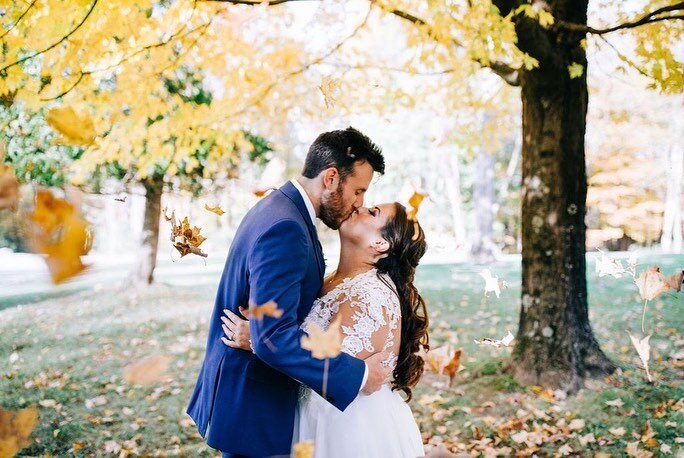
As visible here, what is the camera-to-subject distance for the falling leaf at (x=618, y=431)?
4156mm

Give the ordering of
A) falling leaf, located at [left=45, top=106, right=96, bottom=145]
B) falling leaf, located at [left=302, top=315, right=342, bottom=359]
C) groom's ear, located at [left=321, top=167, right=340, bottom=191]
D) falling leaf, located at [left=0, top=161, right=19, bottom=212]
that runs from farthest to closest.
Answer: groom's ear, located at [left=321, top=167, right=340, bottom=191], falling leaf, located at [left=45, top=106, right=96, bottom=145], falling leaf, located at [left=302, top=315, right=342, bottom=359], falling leaf, located at [left=0, top=161, right=19, bottom=212]

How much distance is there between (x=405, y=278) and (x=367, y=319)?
→ 1.54 ft

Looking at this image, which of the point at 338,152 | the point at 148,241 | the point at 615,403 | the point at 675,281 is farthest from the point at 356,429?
the point at 148,241

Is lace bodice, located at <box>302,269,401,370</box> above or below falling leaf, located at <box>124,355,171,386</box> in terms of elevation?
above

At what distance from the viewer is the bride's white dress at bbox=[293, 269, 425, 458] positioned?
2.39 metres

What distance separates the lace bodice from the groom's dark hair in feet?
1.77

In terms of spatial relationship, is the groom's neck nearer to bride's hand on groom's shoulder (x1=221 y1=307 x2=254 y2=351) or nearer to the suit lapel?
the suit lapel

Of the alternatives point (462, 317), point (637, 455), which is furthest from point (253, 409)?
point (462, 317)

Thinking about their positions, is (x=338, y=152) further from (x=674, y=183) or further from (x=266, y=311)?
(x=674, y=183)

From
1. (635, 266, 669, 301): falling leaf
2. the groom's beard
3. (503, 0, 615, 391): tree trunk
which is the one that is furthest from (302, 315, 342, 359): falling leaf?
(503, 0, 615, 391): tree trunk

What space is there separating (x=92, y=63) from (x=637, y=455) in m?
5.19

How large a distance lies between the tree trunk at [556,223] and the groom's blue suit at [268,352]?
3223mm

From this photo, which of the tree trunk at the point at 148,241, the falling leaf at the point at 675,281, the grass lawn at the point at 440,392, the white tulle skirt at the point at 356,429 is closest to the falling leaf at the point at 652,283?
the falling leaf at the point at 675,281

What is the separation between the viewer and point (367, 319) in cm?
245
